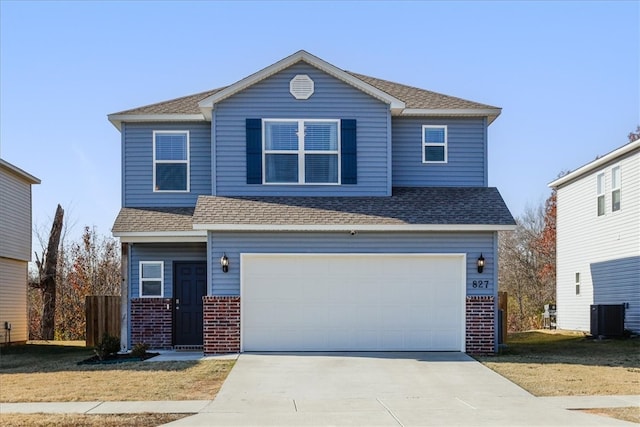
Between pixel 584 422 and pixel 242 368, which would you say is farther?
pixel 242 368

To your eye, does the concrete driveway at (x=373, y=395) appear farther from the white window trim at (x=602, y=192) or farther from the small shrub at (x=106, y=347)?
the white window trim at (x=602, y=192)

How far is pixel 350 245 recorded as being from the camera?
16.0 meters

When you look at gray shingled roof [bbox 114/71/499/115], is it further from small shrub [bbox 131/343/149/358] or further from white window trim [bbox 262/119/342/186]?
small shrub [bbox 131/343/149/358]

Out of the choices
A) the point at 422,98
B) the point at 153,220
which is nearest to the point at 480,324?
the point at 422,98

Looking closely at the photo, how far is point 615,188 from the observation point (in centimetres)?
2238

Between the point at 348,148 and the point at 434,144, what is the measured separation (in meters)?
2.38

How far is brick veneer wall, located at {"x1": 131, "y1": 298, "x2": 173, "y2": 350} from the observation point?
17422mm

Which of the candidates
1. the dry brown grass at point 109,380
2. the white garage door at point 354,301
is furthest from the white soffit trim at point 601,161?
the dry brown grass at point 109,380

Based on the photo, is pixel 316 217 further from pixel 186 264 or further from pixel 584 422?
pixel 584 422

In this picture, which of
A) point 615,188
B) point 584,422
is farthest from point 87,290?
point 584,422

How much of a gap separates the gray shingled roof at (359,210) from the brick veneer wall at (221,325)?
1.75 metres

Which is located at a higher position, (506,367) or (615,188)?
(615,188)

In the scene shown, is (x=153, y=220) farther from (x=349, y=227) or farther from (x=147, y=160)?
(x=349, y=227)

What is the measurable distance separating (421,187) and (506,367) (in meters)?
5.37
